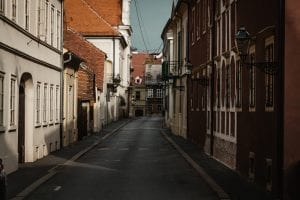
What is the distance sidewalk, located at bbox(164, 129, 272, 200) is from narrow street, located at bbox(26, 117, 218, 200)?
46 centimetres

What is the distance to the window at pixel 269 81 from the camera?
1704cm

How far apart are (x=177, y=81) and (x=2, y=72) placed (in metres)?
30.6

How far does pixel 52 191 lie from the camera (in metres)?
18.1

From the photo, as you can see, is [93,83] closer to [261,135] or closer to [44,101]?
[44,101]

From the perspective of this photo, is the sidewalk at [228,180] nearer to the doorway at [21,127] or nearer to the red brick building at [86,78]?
the doorway at [21,127]

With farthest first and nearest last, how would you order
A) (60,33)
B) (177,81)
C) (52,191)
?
1. (177,81)
2. (60,33)
3. (52,191)

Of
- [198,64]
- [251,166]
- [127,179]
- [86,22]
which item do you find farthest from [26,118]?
[86,22]

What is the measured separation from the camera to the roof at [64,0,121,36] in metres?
81.8

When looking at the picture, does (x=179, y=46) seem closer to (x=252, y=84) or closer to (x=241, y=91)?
(x=241, y=91)

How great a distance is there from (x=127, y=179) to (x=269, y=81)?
5637 mm

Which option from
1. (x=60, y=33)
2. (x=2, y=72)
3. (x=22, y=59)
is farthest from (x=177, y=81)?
(x=2, y=72)

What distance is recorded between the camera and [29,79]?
2634 centimetres

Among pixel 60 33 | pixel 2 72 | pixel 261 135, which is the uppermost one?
pixel 60 33

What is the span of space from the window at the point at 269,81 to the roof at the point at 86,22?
64.1 meters
